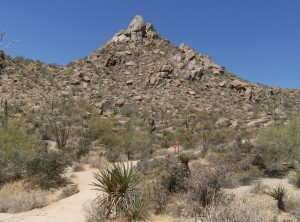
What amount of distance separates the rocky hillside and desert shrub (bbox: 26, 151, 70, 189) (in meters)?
19.8

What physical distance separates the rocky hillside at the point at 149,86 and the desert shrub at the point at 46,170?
19.8 meters

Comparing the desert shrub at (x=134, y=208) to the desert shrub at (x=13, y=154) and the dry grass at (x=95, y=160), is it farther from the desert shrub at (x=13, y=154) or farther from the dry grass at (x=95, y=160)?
the dry grass at (x=95, y=160)

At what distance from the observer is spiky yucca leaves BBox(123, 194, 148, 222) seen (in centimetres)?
1089

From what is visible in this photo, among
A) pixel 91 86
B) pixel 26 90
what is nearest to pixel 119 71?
pixel 91 86

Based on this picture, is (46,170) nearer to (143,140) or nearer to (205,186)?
(205,186)

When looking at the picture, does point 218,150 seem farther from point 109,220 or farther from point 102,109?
point 102,109

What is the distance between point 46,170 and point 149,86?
99.7 feet

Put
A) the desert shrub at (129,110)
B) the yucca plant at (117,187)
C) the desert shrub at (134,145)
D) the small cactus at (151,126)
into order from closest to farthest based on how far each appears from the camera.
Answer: the yucca plant at (117,187), the desert shrub at (134,145), the small cactus at (151,126), the desert shrub at (129,110)

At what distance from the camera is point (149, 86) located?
46656 millimetres

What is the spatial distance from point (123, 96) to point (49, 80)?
9.86 metres

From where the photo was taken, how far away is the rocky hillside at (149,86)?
133 feet

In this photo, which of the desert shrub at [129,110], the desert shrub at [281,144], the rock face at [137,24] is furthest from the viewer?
the rock face at [137,24]

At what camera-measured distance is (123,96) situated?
145 feet

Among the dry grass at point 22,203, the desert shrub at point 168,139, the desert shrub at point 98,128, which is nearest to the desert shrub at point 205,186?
the dry grass at point 22,203
